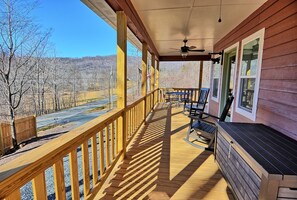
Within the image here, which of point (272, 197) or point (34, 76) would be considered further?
point (34, 76)

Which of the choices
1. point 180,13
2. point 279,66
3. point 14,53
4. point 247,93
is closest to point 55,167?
point 14,53

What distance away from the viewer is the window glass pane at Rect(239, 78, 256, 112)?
9.31ft

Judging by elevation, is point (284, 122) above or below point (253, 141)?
above

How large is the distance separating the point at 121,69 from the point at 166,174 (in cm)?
162

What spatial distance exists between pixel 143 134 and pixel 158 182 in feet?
5.68

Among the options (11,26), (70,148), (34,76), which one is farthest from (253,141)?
(11,26)

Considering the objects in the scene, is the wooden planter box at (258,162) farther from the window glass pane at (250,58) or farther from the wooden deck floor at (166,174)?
the window glass pane at (250,58)

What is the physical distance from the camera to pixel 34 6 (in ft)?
5.49

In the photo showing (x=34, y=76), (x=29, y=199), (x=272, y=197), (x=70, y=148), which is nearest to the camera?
(x=272, y=197)

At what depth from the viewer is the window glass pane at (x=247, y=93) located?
2838mm

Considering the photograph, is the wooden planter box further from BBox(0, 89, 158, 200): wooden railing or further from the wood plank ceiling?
the wood plank ceiling

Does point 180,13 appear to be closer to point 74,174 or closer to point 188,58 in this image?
point 74,174

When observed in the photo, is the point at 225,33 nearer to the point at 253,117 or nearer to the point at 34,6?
the point at 253,117

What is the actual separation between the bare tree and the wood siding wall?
8.85 feet
